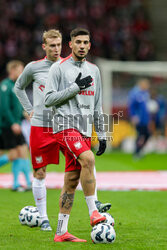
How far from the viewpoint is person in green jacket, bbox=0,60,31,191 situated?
10.6m

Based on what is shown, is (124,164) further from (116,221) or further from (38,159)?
(38,159)

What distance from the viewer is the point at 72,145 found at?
599cm

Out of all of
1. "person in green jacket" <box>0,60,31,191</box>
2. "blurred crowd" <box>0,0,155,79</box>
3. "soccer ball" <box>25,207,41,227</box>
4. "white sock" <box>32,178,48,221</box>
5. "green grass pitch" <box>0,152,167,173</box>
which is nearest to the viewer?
"soccer ball" <box>25,207,41,227</box>

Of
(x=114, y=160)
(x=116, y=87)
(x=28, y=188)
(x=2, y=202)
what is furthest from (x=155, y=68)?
(x=2, y=202)

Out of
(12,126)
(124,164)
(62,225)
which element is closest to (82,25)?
(124,164)

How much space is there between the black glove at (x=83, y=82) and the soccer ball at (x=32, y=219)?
6.52 ft

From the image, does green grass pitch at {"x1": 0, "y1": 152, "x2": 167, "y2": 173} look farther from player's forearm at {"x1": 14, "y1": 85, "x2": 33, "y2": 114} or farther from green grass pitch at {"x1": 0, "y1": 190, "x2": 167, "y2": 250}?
player's forearm at {"x1": 14, "y1": 85, "x2": 33, "y2": 114}

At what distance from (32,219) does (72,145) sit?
153 cm

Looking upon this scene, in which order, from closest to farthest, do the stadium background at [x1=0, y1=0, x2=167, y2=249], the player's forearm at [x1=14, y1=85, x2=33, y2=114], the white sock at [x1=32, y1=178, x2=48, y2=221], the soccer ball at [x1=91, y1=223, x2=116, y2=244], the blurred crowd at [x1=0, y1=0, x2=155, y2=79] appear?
1. the soccer ball at [x1=91, y1=223, x2=116, y2=244]
2. the white sock at [x1=32, y1=178, x2=48, y2=221]
3. the player's forearm at [x1=14, y1=85, x2=33, y2=114]
4. the stadium background at [x1=0, y1=0, x2=167, y2=249]
5. the blurred crowd at [x1=0, y1=0, x2=155, y2=79]

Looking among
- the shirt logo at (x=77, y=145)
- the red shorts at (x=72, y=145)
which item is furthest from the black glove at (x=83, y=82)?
the shirt logo at (x=77, y=145)

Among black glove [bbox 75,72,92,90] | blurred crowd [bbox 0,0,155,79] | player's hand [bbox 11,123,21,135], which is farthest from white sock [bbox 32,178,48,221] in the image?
blurred crowd [bbox 0,0,155,79]

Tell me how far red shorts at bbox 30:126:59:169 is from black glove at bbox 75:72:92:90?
1249 mm

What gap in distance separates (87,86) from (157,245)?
1896 millimetres

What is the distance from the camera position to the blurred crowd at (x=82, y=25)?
27594 mm
